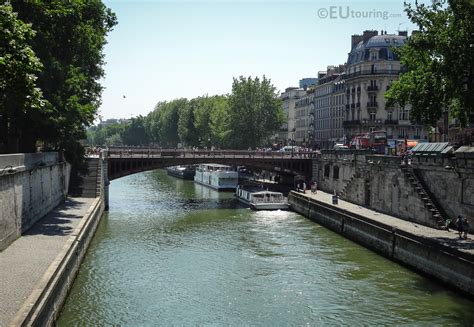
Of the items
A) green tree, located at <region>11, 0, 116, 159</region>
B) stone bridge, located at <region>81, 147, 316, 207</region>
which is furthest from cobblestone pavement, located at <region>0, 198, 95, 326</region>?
stone bridge, located at <region>81, 147, 316, 207</region>

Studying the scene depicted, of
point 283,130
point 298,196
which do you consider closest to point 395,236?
point 298,196

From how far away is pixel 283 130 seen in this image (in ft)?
455

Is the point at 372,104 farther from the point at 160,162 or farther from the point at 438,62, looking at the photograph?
the point at 438,62

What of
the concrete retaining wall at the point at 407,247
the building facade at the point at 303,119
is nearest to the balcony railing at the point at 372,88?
the building facade at the point at 303,119

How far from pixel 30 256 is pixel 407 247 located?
66.8 ft

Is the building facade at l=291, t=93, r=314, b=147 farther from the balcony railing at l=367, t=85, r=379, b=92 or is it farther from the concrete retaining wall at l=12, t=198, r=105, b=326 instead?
the concrete retaining wall at l=12, t=198, r=105, b=326

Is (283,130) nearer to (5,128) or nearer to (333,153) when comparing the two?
(333,153)

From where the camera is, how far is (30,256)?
81.8 feet

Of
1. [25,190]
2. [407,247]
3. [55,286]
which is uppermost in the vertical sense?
[25,190]

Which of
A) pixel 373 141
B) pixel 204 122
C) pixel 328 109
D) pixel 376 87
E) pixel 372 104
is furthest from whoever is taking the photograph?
A: pixel 204 122

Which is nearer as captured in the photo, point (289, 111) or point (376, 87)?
point (376, 87)

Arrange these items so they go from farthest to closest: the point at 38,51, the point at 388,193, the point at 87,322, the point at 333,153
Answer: the point at 333,153
the point at 388,193
the point at 38,51
the point at 87,322

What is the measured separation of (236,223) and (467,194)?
19997 mm

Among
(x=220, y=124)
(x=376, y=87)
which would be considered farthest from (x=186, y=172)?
(x=376, y=87)
